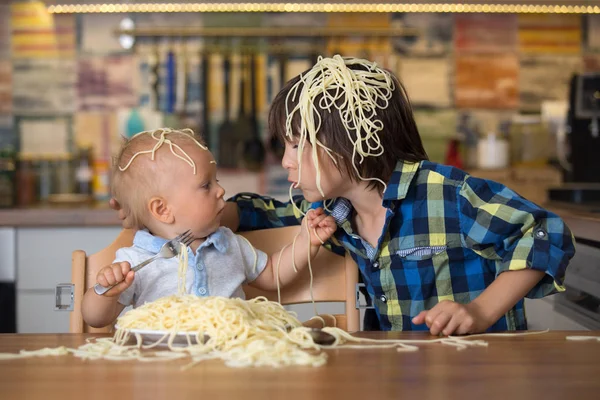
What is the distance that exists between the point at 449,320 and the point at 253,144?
235 centimetres

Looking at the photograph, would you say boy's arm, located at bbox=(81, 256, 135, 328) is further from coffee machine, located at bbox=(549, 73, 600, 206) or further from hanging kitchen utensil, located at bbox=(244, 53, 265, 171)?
hanging kitchen utensil, located at bbox=(244, 53, 265, 171)

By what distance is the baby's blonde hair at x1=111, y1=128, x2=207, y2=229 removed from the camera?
4.60 feet

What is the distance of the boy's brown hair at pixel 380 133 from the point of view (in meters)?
1.33

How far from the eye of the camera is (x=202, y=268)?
139cm

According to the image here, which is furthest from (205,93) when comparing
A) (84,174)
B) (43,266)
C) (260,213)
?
(260,213)

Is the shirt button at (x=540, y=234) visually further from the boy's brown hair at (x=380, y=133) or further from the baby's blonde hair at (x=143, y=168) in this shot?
the baby's blonde hair at (x=143, y=168)

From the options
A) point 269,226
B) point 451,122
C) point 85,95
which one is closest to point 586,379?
point 269,226

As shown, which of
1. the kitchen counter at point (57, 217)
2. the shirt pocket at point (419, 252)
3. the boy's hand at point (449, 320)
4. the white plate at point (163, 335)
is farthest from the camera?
the kitchen counter at point (57, 217)

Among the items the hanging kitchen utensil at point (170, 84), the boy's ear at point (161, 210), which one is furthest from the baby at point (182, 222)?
the hanging kitchen utensil at point (170, 84)

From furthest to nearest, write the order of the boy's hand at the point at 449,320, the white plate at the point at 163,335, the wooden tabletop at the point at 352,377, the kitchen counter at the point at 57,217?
the kitchen counter at the point at 57,217
the boy's hand at the point at 449,320
the white plate at the point at 163,335
the wooden tabletop at the point at 352,377

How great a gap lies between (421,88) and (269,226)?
198 cm

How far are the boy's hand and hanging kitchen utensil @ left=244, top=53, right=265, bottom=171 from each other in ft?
7.56

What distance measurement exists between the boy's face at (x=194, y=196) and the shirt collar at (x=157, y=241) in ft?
0.07

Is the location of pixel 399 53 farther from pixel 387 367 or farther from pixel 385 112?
pixel 387 367
